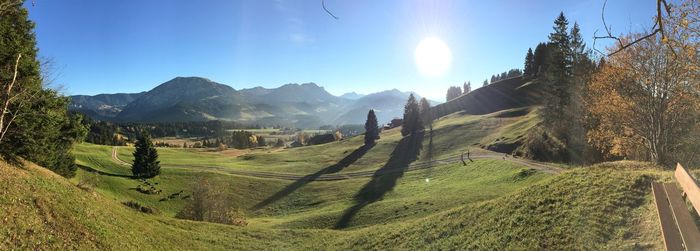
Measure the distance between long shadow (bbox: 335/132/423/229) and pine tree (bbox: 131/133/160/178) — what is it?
151ft

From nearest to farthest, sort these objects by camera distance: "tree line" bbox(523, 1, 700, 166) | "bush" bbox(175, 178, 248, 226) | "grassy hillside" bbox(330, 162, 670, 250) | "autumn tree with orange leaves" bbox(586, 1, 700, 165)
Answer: "grassy hillside" bbox(330, 162, 670, 250) → "tree line" bbox(523, 1, 700, 166) → "autumn tree with orange leaves" bbox(586, 1, 700, 165) → "bush" bbox(175, 178, 248, 226)

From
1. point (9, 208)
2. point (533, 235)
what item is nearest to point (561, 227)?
point (533, 235)

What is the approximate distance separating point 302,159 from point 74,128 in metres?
72.6

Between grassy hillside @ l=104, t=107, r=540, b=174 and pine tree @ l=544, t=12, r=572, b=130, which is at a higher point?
pine tree @ l=544, t=12, r=572, b=130

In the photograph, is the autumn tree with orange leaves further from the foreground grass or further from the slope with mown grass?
the slope with mown grass

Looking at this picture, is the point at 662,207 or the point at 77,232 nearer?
the point at 662,207

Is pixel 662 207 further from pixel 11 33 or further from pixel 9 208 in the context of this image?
pixel 11 33

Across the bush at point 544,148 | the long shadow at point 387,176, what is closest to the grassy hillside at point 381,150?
the long shadow at point 387,176

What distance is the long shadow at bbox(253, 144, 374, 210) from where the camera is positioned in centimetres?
6835

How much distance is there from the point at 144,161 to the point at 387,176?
51.3 m

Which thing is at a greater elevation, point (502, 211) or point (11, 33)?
point (11, 33)

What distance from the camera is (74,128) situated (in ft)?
133

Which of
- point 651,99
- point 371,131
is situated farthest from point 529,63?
point 651,99

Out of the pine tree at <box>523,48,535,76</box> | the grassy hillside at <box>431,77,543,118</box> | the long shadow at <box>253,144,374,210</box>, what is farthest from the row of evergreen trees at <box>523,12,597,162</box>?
the pine tree at <box>523,48,535,76</box>
